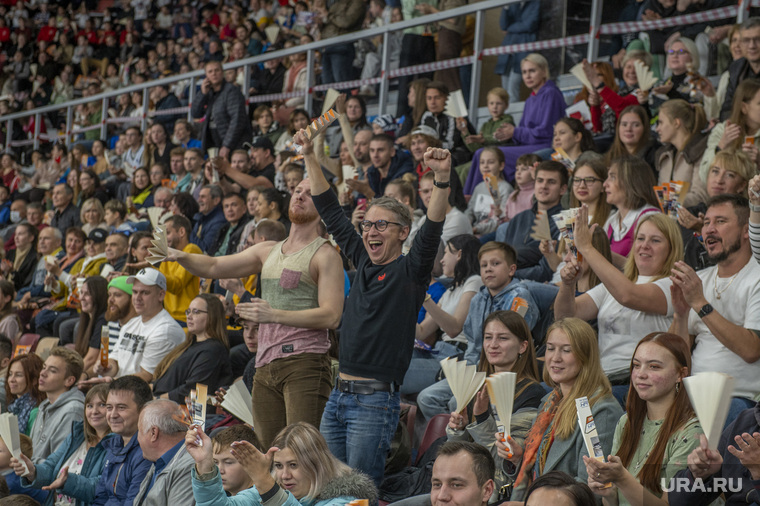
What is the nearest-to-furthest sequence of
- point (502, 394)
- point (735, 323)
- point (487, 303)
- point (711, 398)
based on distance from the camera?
point (711, 398) < point (502, 394) < point (735, 323) < point (487, 303)

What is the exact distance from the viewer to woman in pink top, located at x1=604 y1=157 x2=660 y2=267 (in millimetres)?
4953

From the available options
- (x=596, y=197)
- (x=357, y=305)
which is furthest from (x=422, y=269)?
(x=596, y=197)

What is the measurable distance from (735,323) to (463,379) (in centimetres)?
117

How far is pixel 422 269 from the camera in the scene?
354 centimetres

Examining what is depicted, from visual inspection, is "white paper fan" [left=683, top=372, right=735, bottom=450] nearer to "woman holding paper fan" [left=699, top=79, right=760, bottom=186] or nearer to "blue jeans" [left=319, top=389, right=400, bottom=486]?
"blue jeans" [left=319, top=389, right=400, bottom=486]

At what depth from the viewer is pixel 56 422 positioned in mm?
5402

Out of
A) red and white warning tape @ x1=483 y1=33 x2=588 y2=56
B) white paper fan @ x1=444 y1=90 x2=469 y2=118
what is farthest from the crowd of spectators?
red and white warning tape @ x1=483 y1=33 x2=588 y2=56

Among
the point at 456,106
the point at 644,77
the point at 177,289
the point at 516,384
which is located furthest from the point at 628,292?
the point at 456,106

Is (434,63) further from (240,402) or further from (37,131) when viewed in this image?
(37,131)

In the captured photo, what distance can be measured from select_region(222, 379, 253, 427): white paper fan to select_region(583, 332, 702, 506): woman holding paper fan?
1.74 m

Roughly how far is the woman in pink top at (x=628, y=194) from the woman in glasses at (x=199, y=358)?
7.64 ft

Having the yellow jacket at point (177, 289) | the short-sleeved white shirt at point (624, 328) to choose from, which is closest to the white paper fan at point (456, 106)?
the yellow jacket at point (177, 289)

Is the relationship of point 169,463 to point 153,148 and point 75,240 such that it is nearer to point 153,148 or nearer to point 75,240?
point 75,240

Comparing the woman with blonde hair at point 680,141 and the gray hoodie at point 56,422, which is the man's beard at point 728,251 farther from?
the gray hoodie at point 56,422
